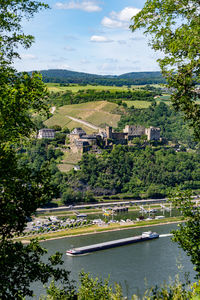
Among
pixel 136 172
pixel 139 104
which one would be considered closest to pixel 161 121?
pixel 139 104

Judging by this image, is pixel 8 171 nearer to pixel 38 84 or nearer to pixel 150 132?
pixel 38 84

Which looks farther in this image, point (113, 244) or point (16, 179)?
point (113, 244)

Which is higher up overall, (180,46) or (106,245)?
(180,46)

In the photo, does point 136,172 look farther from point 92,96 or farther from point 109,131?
point 92,96

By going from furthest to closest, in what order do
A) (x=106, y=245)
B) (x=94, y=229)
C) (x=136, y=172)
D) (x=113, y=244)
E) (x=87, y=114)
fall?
(x=87, y=114)
(x=136, y=172)
(x=94, y=229)
(x=113, y=244)
(x=106, y=245)

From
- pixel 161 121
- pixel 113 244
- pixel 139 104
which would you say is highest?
pixel 139 104

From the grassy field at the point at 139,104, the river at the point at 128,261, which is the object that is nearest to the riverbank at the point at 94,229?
the river at the point at 128,261

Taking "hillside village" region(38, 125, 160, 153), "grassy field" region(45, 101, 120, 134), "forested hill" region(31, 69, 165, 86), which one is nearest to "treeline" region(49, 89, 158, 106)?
"grassy field" region(45, 101, 120, 134)

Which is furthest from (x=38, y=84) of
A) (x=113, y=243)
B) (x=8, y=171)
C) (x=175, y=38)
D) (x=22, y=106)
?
(x=113, y=243)
